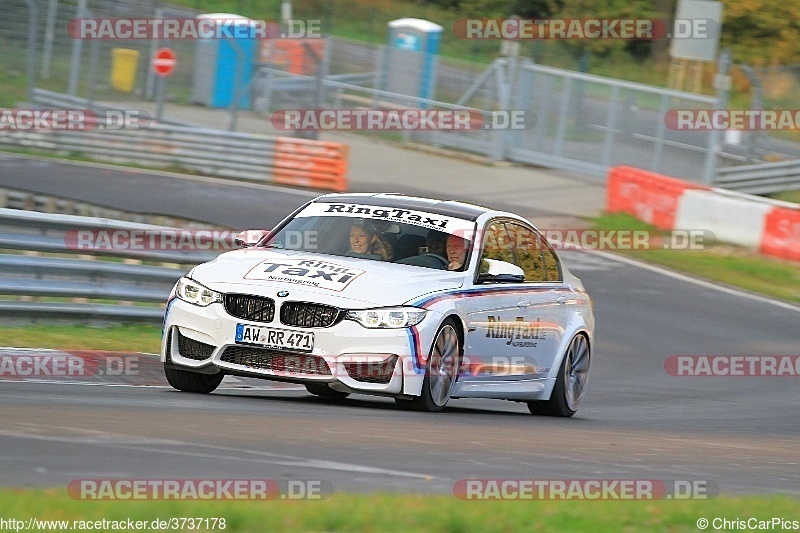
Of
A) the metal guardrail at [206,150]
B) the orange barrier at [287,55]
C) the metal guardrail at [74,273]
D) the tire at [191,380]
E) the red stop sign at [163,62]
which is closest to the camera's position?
the tire at [191,380]

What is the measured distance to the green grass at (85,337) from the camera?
1176 centimetres

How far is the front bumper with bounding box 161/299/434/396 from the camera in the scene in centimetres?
931

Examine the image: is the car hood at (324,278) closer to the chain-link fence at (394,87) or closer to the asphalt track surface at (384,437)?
the asphalt track surface at (384,437)

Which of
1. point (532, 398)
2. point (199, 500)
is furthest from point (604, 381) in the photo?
point (199, 500)

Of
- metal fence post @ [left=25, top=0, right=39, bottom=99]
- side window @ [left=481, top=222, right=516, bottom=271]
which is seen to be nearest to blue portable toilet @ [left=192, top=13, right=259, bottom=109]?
metal fence post @ [left=25, top=0, right=39, bottom=99]

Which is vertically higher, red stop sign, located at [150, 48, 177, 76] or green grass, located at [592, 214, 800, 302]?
red stop sign, located at [150, 48, 177, 76]

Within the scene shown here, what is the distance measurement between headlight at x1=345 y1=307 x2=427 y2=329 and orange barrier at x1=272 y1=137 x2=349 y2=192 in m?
18.2

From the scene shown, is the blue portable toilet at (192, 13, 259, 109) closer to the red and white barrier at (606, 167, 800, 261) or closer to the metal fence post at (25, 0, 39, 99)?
the metal fence post at (25, 0, 39, 99)

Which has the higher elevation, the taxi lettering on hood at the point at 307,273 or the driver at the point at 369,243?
the driver at the point at 369,243

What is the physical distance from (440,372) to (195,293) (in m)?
1.69

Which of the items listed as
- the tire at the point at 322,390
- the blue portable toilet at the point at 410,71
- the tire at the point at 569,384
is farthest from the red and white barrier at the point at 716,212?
the tire at the point at 322,390

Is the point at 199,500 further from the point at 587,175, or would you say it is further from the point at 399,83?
the point at 399,83

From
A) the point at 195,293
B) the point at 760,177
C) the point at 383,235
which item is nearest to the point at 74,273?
the point at 195,293

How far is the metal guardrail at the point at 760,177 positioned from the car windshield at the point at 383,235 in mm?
19300
